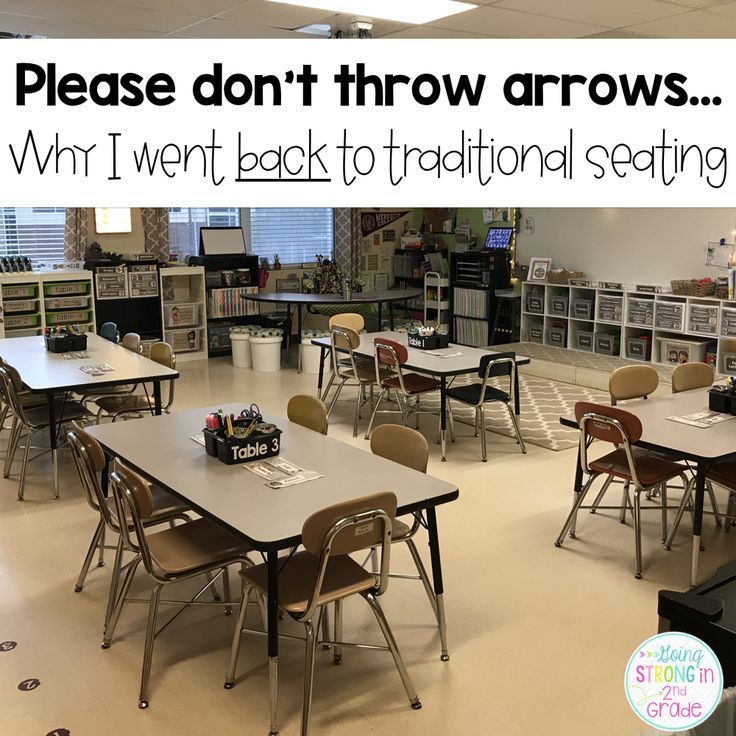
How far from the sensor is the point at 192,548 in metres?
3.38

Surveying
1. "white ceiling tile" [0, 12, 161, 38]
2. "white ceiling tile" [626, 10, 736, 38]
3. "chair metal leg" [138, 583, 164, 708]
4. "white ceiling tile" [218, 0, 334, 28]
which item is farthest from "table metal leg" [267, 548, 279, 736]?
"white ceiling tile" [626, 10, 736, 38]

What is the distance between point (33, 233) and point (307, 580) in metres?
7.43

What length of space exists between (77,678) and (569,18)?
4436 mm

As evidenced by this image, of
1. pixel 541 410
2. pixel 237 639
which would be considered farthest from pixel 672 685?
pixel 541 410

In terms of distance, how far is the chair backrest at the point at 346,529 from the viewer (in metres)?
2.84

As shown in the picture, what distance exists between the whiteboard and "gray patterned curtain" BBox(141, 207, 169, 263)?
1.37ft

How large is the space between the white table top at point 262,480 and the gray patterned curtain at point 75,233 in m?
5.68

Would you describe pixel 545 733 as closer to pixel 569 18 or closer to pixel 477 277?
pixel 569 18

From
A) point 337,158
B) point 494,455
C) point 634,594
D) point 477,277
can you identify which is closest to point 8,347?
point 494,455

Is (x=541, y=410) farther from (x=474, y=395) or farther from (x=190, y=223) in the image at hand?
(x=190, y=223)

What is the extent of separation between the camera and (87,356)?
19.9 feet

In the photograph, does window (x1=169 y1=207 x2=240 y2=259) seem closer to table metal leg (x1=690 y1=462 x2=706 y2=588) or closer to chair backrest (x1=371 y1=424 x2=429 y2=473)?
chair backrest (x1=371 y1=424 x2=429 y2=473)

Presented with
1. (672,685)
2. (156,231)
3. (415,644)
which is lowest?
(415,644)

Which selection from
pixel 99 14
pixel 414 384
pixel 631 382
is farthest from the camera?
pixel 414 384
